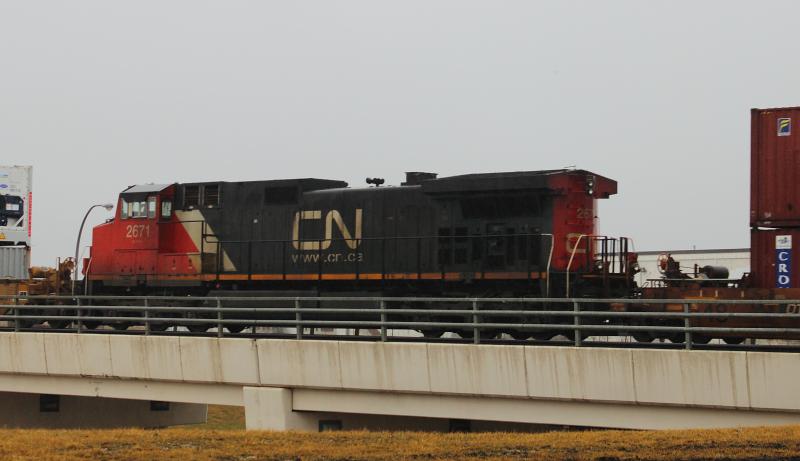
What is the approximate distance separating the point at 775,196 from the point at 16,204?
43.1 m

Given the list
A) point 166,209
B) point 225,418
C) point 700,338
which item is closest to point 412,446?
point 700,338

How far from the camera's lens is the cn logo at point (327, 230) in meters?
26.7

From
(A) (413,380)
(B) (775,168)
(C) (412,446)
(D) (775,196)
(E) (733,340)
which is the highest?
(B) (775,168)

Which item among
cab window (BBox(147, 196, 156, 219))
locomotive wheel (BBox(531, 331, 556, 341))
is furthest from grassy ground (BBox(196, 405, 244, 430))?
locomotive wheel (BBox(531, 331, 556, 341))

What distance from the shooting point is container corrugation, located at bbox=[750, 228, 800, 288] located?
67.0 ft

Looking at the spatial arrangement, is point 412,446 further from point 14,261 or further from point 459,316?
point 14,261

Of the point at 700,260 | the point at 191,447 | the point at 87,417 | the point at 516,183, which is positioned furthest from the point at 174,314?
the point at 700,260

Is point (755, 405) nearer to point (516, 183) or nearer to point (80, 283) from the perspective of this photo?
point (516, 183)

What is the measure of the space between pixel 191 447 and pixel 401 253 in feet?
37.3

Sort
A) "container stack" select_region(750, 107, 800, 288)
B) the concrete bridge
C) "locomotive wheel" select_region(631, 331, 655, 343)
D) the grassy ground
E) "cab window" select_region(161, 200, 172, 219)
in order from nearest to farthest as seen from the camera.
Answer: the concrete bridge, "container stack" select_region(750, 107, 800, 288), "locomotive wheel" select_region(631, 331, 655, 343), "cab window" select_region(161, 200, 172, 219), the grassy ground

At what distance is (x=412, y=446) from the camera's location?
14.9 meters

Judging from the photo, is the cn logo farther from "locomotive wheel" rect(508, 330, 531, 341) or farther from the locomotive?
"locomotive wheel" rect(508, 330, 531, 341)

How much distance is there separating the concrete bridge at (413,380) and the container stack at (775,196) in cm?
506

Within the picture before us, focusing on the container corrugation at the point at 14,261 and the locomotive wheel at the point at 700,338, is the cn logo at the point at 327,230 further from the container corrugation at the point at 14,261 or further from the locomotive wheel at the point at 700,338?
the container corrugation at the point at 14,261
